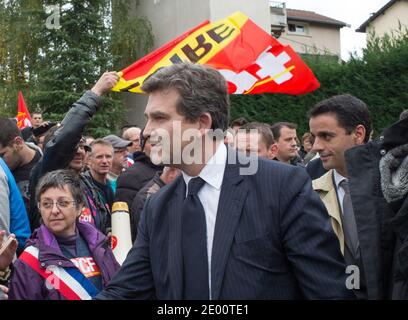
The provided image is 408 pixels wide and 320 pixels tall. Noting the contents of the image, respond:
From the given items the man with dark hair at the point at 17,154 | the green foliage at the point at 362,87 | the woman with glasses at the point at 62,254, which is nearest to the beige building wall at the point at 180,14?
the green foliage at the point at 362,87

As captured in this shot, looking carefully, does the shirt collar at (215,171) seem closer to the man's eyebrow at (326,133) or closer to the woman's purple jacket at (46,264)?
the woman's purple jacket at (46,264)

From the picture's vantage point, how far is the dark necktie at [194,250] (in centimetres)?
231

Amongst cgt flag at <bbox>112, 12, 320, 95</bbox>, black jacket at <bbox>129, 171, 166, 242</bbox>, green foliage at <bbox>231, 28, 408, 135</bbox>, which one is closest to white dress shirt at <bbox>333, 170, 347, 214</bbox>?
black jacket at <bbox>129, 171, 166, 242</bbox>

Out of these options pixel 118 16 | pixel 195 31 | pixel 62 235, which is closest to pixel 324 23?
pixel 118 16

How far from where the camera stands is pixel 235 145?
5789 millimetres

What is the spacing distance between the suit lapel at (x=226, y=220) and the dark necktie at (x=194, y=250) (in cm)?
5

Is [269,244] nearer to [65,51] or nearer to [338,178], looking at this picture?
[338,178]

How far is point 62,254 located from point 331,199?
163cm

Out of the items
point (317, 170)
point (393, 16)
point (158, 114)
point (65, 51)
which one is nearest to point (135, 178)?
point (317, 170)

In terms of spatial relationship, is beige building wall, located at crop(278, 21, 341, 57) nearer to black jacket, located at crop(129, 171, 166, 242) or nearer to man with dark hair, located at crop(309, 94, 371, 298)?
black jacket, located at crop(129, 171, 166, 242)

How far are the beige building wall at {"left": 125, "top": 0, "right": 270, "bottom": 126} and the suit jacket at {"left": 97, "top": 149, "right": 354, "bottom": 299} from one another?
65.3 feet

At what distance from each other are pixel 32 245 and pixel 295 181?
197 centimetres

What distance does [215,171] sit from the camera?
8.13ft
